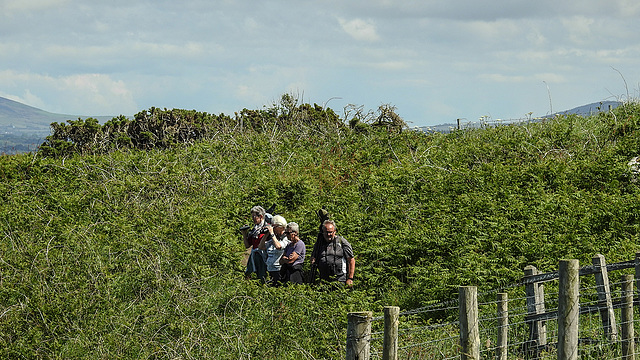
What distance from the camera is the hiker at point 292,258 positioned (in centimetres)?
990

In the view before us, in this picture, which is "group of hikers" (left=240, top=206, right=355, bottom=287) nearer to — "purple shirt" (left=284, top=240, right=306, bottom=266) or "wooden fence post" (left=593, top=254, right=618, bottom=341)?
"purple shirt" (left=284, top=240, right=306, bottom=266)

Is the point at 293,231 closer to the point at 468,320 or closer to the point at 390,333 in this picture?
the point at 468,320

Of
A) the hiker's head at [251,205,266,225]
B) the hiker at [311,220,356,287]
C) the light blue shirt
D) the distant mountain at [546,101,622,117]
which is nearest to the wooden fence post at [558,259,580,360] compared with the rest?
the hiker at [311,220,356,287]

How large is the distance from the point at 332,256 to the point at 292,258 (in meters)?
0.68

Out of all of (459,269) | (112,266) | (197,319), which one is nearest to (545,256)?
(459,269)

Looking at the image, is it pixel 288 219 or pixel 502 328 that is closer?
pixel 502 328

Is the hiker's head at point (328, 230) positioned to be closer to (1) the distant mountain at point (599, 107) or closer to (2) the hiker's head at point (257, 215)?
(2) the hiker's head at point (257, 215)

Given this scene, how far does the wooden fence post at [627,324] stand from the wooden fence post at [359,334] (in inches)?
134

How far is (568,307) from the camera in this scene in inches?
206

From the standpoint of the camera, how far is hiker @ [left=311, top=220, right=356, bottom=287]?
31.4 feet

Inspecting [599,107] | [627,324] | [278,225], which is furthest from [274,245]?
[599,107]

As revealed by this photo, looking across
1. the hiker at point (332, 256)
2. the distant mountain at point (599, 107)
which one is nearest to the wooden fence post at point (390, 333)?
the hiker at point (332, 256)

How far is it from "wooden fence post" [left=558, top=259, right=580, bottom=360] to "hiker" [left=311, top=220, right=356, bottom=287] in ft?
14.7

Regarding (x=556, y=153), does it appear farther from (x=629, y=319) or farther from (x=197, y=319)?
(x=197, y=319)
